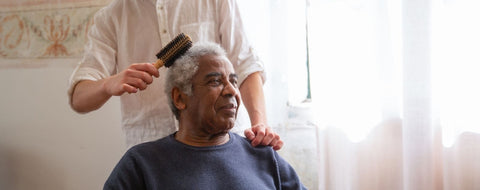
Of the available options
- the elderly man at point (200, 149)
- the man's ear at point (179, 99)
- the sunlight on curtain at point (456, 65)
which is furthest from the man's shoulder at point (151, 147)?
the sunlight on curtain at point (456, 65)

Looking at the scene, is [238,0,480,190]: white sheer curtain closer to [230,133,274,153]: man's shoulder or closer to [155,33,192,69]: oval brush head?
[230,133,274,153]: man's shoulder

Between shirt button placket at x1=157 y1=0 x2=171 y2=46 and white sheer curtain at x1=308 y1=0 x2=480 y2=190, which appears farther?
white sheer curtain at x1=308 y1=0 x2=480 y2=190

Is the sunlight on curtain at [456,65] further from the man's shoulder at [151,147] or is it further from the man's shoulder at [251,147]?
the man's shoulder at [151,147]

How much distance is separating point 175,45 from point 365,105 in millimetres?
921

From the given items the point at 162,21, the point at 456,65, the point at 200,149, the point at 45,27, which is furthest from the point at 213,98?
the point at 45,27

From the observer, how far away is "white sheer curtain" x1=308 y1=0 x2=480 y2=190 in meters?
1.65

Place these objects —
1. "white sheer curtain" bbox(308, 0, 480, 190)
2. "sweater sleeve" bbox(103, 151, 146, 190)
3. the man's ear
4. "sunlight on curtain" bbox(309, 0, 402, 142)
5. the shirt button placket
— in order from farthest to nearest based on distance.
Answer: "sunlight on curtain" bbox(309, 0, 402, 142) → "white sheer curtain" bbox(308, 0, 480, 190) → the shirt button placket → the man's ear → "sweater sleeve" bbox(103, 151, 146, 190)

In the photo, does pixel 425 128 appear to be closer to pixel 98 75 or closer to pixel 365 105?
pixel 365 105

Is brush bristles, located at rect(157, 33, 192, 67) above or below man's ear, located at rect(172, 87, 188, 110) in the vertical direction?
above

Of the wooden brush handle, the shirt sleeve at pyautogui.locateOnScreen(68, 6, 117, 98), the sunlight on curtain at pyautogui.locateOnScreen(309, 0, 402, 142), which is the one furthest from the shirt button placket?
the sunlight on curtain at pyautogui.locateOnScreen(309, 0, 402, 142)

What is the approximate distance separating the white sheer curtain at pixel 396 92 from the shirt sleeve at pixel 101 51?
82 cm

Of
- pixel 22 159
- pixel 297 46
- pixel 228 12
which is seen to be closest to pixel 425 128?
pixel 297 46

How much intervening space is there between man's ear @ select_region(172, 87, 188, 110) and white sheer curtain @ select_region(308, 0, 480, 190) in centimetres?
77

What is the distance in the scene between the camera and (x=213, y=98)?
1.25 meters
